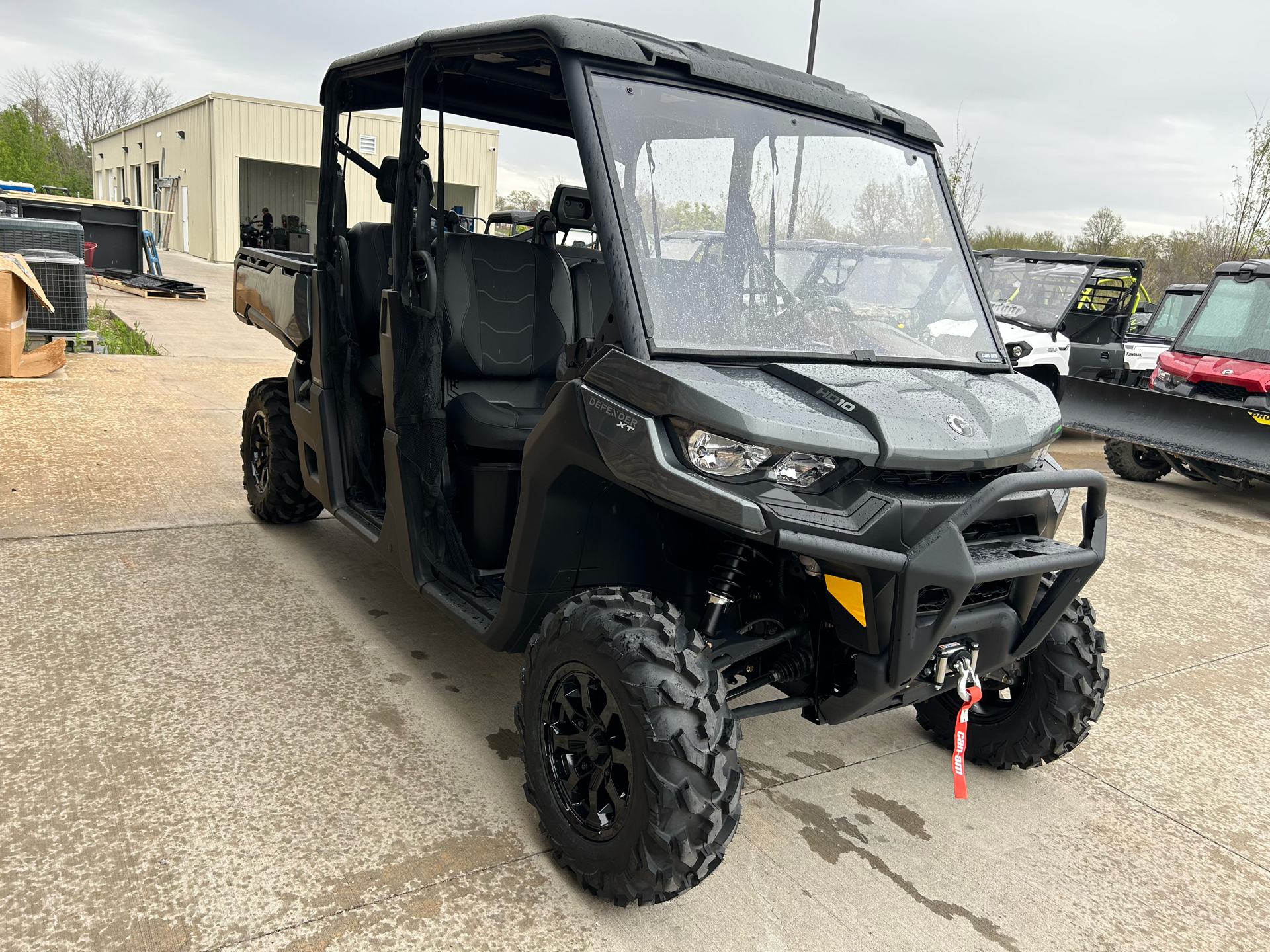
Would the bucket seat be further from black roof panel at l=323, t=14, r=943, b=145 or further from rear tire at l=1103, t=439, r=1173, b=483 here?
rear tire at l=1103, t=439, r=1173, b=483

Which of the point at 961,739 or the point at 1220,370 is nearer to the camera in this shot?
the point at 961,739

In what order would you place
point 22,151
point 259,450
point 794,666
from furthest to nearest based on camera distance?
point 22,151, point 259,450, point 794,666

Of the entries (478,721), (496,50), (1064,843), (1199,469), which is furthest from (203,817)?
(1199,469)

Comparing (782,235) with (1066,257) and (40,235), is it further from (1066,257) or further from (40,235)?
(40,235)

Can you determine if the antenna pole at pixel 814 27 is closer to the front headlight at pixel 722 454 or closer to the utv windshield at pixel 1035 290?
the utv windshield at pixel 1035 290

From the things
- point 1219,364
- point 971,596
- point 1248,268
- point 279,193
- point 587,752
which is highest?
point 279,193

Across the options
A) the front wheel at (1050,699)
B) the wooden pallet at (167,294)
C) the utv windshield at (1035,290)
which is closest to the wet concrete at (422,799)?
the front wheel at (1050,699)

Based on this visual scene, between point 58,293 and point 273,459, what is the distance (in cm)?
612

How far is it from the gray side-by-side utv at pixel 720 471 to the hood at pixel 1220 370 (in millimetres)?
5903

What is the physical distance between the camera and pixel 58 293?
9172 millimetres

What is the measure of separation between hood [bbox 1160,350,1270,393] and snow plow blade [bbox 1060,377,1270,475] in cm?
43

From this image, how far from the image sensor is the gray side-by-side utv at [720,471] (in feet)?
6.84

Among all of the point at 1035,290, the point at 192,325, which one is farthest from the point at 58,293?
the point at 1035,290

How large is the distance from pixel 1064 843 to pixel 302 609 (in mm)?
2969
